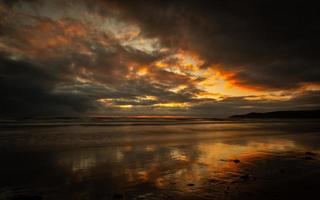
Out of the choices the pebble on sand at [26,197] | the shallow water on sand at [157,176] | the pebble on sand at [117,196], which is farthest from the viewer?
the shallow water on sand at [157,176]

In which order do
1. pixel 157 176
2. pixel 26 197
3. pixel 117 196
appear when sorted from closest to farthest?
pixel 26 197 → pixel 117 196 → pixel 157 176

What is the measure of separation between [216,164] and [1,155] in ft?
52.8

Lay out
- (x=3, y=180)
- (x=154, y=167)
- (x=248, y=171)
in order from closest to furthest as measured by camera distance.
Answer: (x=3, y=180) → (x=248, y=171) → (x=154, y=167)

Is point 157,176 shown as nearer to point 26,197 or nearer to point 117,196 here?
point 117,196

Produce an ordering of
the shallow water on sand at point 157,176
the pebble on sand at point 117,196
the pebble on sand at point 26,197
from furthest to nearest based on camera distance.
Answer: the shallow water on sand at point 157,176 → the pebble on sand at point 117,196 → the pebble on sand at point 26,197

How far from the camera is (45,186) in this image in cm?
988

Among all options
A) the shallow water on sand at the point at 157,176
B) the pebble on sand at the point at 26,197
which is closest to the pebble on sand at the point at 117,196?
the shallow water on sand at the point at 157,176

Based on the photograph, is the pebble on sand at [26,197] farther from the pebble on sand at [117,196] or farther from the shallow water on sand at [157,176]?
the pebble on sand at [117,196]

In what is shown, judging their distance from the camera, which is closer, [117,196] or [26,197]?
[26,197]

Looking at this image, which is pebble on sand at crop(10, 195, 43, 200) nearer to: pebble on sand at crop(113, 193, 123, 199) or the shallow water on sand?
the shallow water on sand

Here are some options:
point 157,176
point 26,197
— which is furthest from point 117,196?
point 26,197

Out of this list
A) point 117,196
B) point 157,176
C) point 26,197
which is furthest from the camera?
point 157,176

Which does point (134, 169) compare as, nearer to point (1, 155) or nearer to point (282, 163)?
point (282, 163)

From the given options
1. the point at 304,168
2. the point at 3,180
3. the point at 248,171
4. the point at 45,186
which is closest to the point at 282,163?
the point at 304,168
